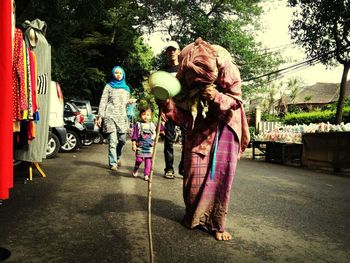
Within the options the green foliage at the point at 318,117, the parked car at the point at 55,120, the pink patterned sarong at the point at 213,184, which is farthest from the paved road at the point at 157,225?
Result: the green foliage at the point at 318,117

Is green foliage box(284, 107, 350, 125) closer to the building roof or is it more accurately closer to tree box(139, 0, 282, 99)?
tree box(139, 0, 282, 99)

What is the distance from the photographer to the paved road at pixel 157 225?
2730 mm

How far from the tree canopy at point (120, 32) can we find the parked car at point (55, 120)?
1.89 meters

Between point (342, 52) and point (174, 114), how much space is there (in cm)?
1534

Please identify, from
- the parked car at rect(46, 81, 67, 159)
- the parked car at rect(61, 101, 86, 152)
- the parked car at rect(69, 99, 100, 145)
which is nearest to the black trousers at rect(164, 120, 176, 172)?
the parked car at rect(46, 81, 67, 159)

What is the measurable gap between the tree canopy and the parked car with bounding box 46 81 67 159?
189 cm

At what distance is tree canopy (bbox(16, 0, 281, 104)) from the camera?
29.7 feet

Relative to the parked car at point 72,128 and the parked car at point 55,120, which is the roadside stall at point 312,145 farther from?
the parked car at point 55,120

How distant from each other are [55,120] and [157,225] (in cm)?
573

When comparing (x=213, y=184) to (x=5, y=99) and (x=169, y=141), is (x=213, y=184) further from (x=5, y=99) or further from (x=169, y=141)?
(x=169, y=141)

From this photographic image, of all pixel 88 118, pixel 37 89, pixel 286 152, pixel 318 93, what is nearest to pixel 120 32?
pixel 88 118

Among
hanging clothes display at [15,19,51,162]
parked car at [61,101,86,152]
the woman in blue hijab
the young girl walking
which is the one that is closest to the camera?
hanging clothes display at [15,19,51,162]

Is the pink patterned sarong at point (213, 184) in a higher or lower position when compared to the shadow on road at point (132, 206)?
higher

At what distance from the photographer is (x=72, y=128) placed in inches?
445
